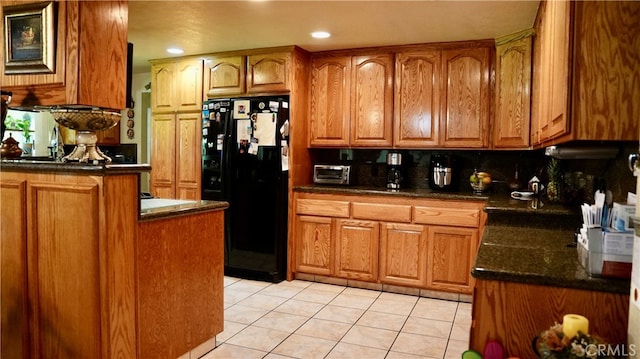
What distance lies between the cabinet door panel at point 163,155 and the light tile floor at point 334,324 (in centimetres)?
134

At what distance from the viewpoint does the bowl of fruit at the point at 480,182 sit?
3793 millimetres

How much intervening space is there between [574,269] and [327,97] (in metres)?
3.01

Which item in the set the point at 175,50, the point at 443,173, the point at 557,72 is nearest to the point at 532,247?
the point at 557,72

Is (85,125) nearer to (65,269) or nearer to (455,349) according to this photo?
(65,269)

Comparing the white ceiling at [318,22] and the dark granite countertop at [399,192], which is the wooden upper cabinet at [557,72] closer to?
the white ceiling at [318,22]

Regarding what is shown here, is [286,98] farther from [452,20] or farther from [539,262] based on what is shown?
[539,262]

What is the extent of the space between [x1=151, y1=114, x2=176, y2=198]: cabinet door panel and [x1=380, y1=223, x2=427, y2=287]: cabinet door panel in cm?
225

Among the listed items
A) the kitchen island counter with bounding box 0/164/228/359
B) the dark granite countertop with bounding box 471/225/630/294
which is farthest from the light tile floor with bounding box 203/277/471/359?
the dark granite countertop with bounding box 471/225/630/294

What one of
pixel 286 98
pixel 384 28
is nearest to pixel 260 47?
pixel 286 98

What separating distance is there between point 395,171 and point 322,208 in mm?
751

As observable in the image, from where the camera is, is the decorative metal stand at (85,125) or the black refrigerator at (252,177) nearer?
the decorative metal stand at (85,125)

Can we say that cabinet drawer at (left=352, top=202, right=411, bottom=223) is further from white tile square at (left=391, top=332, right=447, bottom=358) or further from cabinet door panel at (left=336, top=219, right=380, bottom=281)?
white tile square at (left=391, top=332, right=447, bottom=358)

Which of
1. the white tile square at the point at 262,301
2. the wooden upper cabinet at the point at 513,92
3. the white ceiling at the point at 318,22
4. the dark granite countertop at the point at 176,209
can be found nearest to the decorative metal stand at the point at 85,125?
the dark granite countertop at the point at 176,209

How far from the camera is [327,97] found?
167 inches
